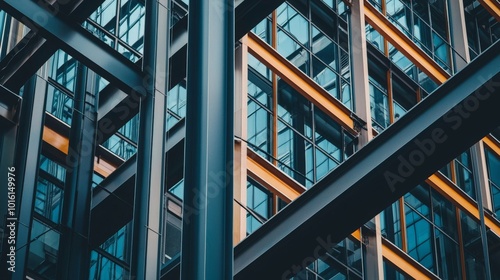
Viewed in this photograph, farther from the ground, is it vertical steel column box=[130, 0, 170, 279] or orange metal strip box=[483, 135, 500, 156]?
orange metal strip box=[483, 135, 500, 156]

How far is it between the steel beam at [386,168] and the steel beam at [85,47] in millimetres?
2498

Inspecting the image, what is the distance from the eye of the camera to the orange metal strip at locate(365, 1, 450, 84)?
83.6 feet

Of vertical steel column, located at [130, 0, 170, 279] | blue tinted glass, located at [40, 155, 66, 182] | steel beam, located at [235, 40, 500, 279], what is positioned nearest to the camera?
steel beam, located at [235, 40, 500, 279]

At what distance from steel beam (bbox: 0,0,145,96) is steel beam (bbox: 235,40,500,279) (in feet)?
8.19

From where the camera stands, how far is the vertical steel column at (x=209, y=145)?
8859mm

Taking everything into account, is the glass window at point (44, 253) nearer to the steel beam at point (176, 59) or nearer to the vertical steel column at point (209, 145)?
the steel beam at point (176, 59)

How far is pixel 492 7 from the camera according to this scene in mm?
31562

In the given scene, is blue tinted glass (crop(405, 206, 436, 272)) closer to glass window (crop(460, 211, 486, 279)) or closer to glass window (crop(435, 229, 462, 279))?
glass window (crop(435, 229, 462, 279))

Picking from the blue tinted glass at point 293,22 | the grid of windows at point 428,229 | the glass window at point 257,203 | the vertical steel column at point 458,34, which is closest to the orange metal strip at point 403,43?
the vertical steel column at point 458,34

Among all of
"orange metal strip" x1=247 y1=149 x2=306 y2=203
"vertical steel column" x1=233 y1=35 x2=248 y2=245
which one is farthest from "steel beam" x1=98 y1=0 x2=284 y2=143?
"orange metal strip" x1=247 y1=149 x2=306 y2=203

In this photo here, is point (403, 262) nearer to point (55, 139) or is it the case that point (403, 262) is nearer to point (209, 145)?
point (55, 139)

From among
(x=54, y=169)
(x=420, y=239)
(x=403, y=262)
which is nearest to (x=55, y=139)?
(x=54, y=169)

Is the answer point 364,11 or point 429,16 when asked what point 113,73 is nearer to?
point 364,11

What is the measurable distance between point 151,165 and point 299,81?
409 inches
